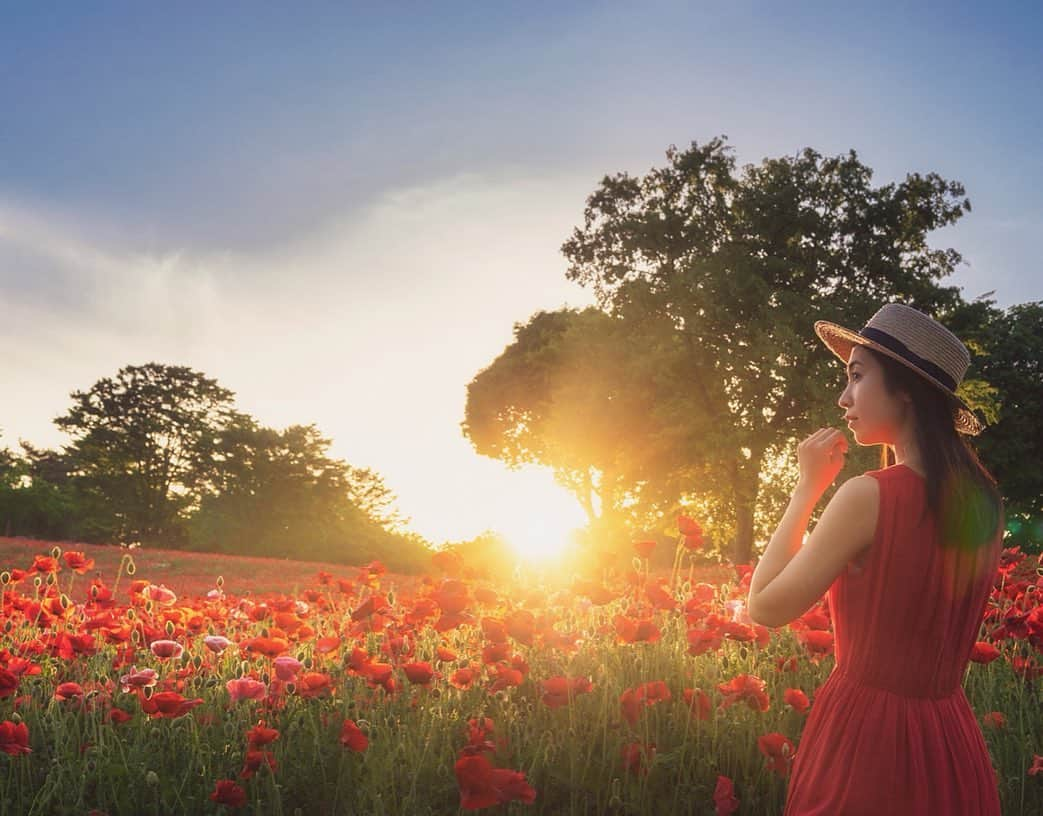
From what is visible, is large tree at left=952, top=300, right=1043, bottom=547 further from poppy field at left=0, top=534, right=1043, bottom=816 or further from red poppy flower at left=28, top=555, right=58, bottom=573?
red poppy flower at left=28, top=555, right=58, bottom=573

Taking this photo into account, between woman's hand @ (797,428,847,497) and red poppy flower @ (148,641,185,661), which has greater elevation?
woman's hand @ (797,428,847,497)

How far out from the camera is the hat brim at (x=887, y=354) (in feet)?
7.16

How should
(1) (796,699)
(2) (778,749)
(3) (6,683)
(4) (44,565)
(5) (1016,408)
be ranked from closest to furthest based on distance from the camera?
(2) (778,749) → (1) (796,699) → (3) (6,683) → (4) (44,565) → (5) (1016,408)

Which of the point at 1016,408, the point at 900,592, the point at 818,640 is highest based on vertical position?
the point at 1016,408

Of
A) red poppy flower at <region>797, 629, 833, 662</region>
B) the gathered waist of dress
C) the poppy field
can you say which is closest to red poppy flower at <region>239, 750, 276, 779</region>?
the poppy field

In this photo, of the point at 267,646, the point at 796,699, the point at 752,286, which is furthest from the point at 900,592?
the point at 752,286

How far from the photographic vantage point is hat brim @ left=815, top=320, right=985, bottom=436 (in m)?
2.18

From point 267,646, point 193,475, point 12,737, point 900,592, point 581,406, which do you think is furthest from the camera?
point 193,475

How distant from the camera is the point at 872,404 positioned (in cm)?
227

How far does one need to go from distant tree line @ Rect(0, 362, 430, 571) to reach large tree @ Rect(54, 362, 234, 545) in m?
0.05

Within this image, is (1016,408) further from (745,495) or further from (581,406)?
(581,406)

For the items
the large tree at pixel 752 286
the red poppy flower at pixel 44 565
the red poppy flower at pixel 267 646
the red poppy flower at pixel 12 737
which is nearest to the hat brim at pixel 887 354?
the red poppy flower at pixel 267 646

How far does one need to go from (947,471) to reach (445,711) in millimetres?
2934

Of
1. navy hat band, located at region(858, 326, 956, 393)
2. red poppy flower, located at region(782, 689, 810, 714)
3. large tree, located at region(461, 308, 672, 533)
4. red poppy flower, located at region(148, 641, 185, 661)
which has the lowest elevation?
red poppy flower, located at region(148, 641, 185, 661)
